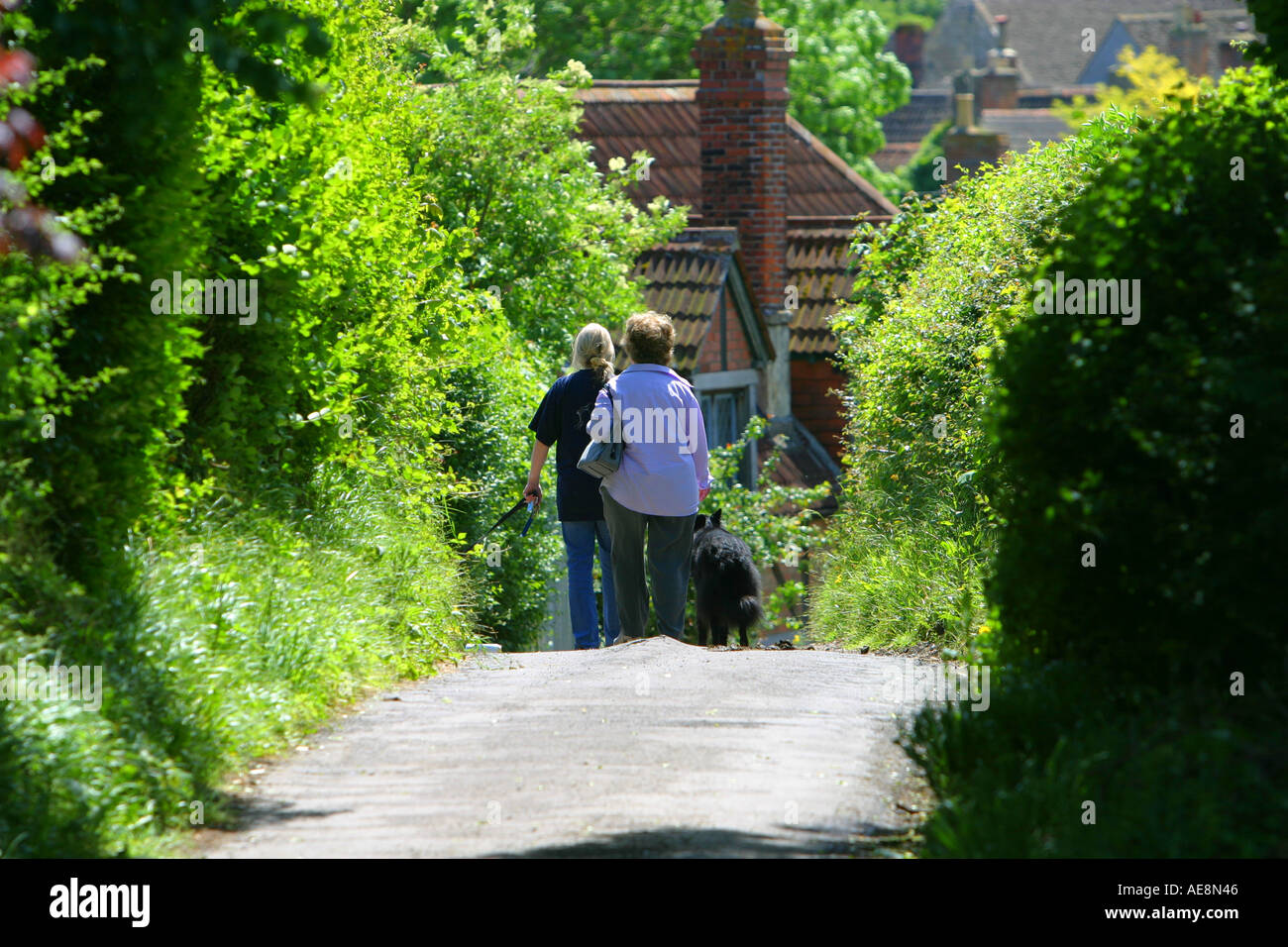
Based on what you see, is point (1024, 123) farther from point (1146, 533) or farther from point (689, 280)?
point (1146, 533)

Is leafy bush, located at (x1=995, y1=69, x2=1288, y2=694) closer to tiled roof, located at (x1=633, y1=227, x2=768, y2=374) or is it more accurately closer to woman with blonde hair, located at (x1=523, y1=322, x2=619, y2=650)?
woman with blonde hair, located at (x1=523, y1=322, x2=619, y2=650)

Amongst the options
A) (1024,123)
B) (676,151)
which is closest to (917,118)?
(1024,123)

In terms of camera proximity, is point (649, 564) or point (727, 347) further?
point (727, 347)

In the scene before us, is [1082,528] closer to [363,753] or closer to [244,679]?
[363,753]

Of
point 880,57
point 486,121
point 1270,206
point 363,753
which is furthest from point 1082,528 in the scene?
point 880,57

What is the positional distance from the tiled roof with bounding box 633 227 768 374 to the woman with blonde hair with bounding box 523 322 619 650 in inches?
377

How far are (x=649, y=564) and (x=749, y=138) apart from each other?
13.4m

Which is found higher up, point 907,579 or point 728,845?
point 907,579

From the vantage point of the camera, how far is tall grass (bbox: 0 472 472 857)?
4.82 metres

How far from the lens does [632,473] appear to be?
9078 mm

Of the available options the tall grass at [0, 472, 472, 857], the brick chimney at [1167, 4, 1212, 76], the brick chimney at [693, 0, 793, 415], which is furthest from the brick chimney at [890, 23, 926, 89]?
the tall grass at [0, 472, 472, 857]

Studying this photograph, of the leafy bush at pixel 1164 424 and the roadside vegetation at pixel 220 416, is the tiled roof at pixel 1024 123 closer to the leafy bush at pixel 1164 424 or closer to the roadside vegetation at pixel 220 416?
the roadside vegetation at pixel 220 416

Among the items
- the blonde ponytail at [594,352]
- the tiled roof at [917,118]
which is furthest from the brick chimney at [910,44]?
the blonde ponytail at [594,352]

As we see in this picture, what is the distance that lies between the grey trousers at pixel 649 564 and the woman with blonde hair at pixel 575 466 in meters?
0.33
